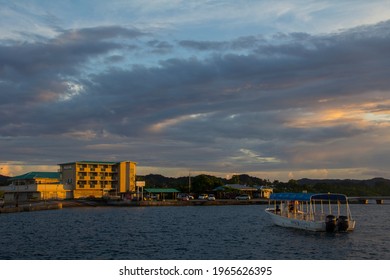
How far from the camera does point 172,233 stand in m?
81.6

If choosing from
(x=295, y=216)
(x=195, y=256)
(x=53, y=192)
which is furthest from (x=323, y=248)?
(x=53, y=192)

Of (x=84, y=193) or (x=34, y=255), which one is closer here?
(x=34, y=255)

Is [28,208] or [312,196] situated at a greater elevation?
[312,196]

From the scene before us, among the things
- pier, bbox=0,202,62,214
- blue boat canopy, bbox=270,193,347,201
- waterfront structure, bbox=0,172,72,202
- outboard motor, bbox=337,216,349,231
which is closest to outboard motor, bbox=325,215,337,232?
outboard motor, bbox=337,216,349,231

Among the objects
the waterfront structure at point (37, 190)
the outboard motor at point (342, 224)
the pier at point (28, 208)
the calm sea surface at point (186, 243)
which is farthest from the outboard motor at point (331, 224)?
the waterfront structure at point (37, 190)

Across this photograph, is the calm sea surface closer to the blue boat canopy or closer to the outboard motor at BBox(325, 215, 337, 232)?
the outboard motor at BBox(325, 215, 337, 232)

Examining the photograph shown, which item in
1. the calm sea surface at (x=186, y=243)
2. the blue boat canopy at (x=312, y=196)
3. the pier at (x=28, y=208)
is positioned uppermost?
the blue boat canopy at (x=312, y=196)

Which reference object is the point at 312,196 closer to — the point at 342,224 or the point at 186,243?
the point at 342,224

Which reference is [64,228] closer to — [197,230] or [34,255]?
[197,230]

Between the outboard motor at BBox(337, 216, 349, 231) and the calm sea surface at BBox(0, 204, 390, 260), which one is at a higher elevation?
the outboard motor at BBox(337, 216, 349, 231)

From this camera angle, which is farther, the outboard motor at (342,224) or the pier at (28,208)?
the pier at (28,208)

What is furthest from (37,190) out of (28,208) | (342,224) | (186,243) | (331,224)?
(342,224)

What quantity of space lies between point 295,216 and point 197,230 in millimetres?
17632

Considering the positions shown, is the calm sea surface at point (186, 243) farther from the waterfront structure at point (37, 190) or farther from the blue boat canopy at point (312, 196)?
the waterfront structure at point (37, 190)
